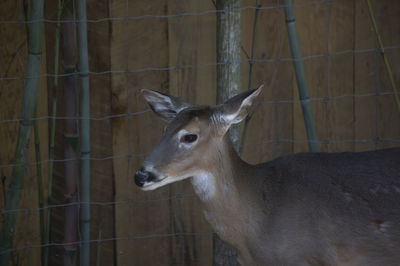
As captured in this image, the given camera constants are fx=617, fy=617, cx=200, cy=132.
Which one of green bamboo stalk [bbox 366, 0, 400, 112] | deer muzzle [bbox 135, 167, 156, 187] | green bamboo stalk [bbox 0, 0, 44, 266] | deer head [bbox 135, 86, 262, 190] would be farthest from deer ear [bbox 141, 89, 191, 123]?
green bamboo stalk [bbox 366, 0, 400, 112]

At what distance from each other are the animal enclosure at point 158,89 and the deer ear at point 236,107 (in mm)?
1195

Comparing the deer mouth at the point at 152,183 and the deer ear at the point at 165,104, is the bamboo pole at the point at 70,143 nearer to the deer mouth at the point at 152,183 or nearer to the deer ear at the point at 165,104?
the deer ear at the point at 165,104

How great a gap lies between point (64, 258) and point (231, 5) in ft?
8.36

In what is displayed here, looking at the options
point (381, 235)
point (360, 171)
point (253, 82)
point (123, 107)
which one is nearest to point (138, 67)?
point (123, 107)

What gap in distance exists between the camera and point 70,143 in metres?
5.03

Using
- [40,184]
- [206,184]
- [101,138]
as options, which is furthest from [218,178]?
[40,184]

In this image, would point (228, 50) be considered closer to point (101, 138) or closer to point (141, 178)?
point (101, 138)

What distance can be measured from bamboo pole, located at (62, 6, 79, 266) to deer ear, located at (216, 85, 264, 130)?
1385 mm

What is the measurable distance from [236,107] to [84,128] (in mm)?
1412

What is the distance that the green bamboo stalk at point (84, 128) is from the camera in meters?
4.75

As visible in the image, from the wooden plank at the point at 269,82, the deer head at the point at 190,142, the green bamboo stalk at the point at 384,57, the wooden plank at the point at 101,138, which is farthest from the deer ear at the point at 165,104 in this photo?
the green bamboo stalk at the point at 384,57

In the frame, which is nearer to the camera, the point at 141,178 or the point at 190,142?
the point at 141,178

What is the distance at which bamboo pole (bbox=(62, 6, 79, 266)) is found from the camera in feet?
16.1

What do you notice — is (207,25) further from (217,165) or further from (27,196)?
(27,196)
